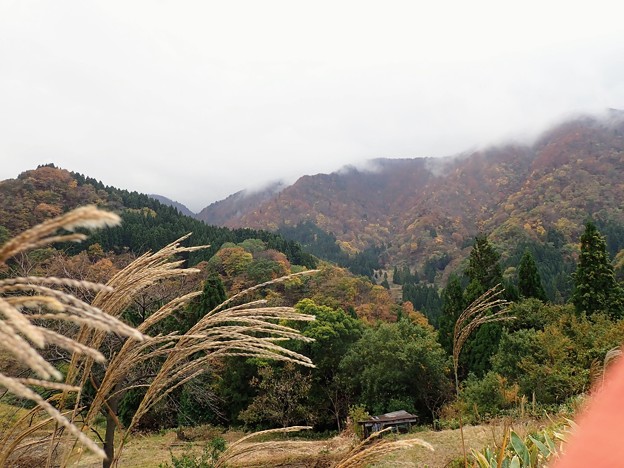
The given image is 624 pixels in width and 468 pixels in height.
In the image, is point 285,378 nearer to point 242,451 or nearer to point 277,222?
point 242,451

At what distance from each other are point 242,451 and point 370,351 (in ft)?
43.7

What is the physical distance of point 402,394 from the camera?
43.4ft

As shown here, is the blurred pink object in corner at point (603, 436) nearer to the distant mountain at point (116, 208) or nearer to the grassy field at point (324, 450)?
the grassy field at point (324, 450)

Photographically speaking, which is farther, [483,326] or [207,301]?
[207,301]

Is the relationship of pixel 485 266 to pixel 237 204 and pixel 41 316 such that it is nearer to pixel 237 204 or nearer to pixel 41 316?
pixel 41 316

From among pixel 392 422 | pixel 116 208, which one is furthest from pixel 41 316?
pixel 116 208

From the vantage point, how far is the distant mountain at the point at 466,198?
221ft

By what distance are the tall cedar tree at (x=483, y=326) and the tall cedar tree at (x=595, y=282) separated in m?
3.17

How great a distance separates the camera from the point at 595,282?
15500mm

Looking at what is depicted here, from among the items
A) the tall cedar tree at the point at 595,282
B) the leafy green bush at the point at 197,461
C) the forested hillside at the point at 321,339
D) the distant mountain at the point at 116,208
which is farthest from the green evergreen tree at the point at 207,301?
the tall cedar tree at the point at 595,282

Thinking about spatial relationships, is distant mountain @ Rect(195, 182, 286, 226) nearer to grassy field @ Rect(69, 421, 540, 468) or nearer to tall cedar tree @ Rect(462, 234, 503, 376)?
tall cedar tree @ Rect(462, 234, 503, 376)

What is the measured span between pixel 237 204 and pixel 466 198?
88.5m

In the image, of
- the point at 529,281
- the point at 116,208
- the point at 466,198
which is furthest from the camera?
the point at 466,198

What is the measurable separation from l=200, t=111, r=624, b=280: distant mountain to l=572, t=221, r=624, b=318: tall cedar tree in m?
36.6
